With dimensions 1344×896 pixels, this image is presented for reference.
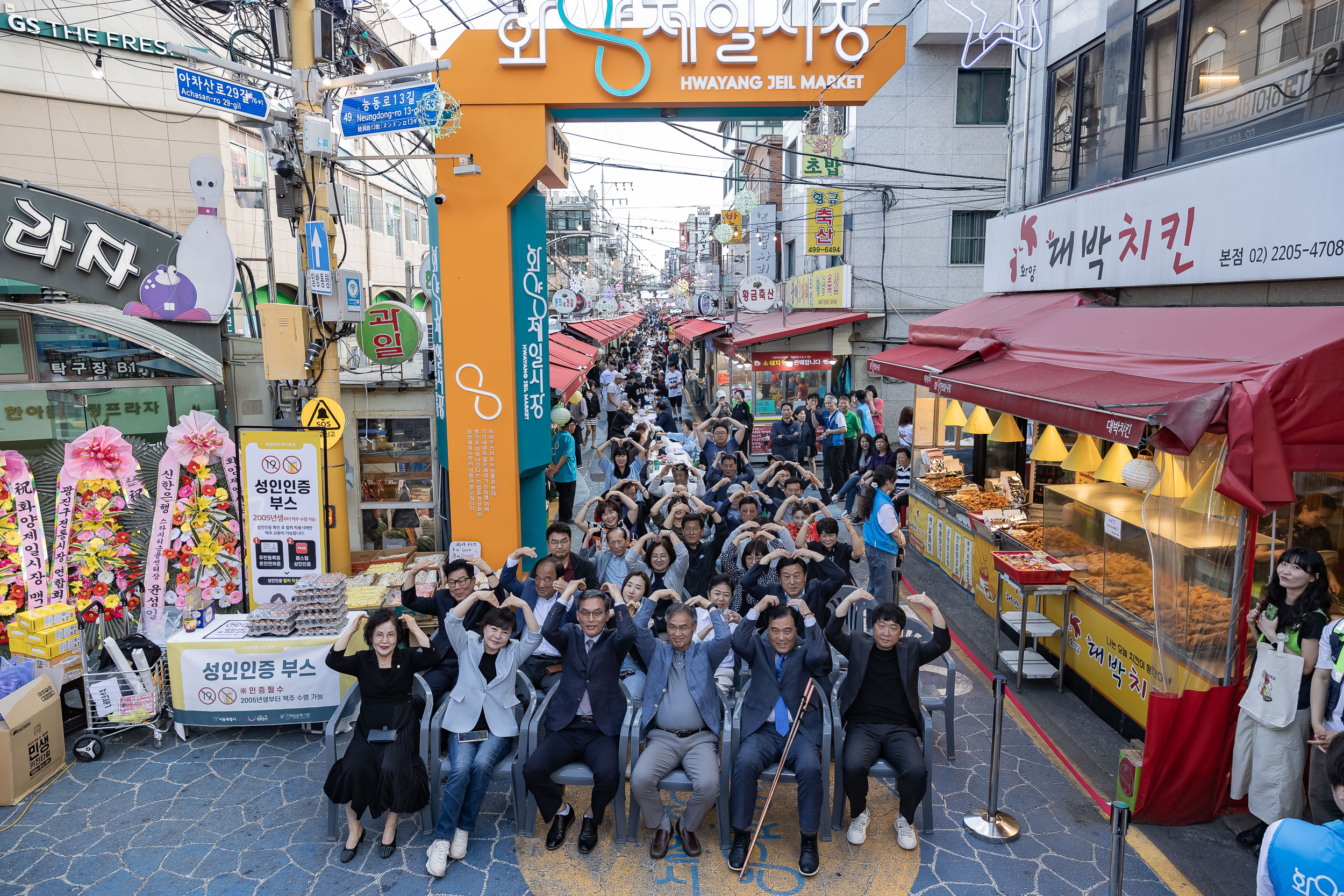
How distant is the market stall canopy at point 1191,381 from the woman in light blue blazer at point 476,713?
4.24 m

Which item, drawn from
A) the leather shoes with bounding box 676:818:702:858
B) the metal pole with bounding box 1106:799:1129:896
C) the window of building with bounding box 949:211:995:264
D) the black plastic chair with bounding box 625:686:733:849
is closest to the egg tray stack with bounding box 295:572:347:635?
the black plastic chair with bounding box 625:686:733:849

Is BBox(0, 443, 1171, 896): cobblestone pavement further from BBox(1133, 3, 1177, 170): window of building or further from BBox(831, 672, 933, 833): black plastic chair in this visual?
BBox(1133, 3, 1177, 170): window of building

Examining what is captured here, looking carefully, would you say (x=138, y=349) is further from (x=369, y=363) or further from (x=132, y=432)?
(x=369, y=363)

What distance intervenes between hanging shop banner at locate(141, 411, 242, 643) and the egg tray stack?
3.90 feet

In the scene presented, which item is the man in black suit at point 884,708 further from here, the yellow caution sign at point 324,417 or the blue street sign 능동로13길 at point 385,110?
the blue street sign 능동로13길 at point 385,110

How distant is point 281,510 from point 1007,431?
28.8 feet

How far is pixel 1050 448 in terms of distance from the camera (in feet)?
30.7

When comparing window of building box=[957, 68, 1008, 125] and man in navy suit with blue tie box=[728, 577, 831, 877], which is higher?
window of building box=[957, 68, 1008, 125]

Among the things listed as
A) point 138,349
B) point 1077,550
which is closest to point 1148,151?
point 1077,550

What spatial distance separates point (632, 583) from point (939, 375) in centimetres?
448

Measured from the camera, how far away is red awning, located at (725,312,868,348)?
19.3 metres

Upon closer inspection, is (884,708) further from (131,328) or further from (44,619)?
(131,328)

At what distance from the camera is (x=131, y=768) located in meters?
6.30

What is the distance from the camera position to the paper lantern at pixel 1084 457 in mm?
8461
